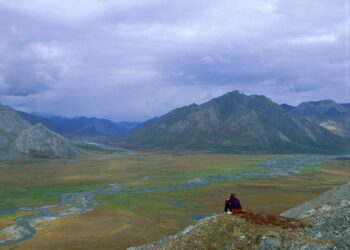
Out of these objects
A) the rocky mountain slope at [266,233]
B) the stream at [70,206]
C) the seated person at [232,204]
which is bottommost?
the stream at [70,206]

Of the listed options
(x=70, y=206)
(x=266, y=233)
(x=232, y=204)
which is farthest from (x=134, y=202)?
(x=266, y=233)

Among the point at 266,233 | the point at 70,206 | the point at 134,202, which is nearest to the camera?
the point at 266,233

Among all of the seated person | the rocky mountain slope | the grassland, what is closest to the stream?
the grassland

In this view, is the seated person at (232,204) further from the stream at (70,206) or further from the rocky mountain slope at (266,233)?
the stream at (70,206)

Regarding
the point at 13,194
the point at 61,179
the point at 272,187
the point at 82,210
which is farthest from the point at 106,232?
the point at 61,179

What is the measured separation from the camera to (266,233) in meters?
36.2

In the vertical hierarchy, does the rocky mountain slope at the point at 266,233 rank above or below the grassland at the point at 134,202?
above

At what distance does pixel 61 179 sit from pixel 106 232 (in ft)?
331

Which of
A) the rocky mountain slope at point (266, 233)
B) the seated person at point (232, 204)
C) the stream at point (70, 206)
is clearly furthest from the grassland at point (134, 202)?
the rocky mountain slope at point (266, 233)

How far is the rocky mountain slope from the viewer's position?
1389 inches

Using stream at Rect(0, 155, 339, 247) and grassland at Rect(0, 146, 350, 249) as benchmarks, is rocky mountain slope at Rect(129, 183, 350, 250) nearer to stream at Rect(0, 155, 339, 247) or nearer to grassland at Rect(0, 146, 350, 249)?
grassland at Rect(0, 146, 350, 249)

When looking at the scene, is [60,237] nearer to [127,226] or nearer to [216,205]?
[127,226]

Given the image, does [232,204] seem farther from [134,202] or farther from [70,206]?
[134,202]

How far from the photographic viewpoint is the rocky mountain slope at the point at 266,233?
3528cm
